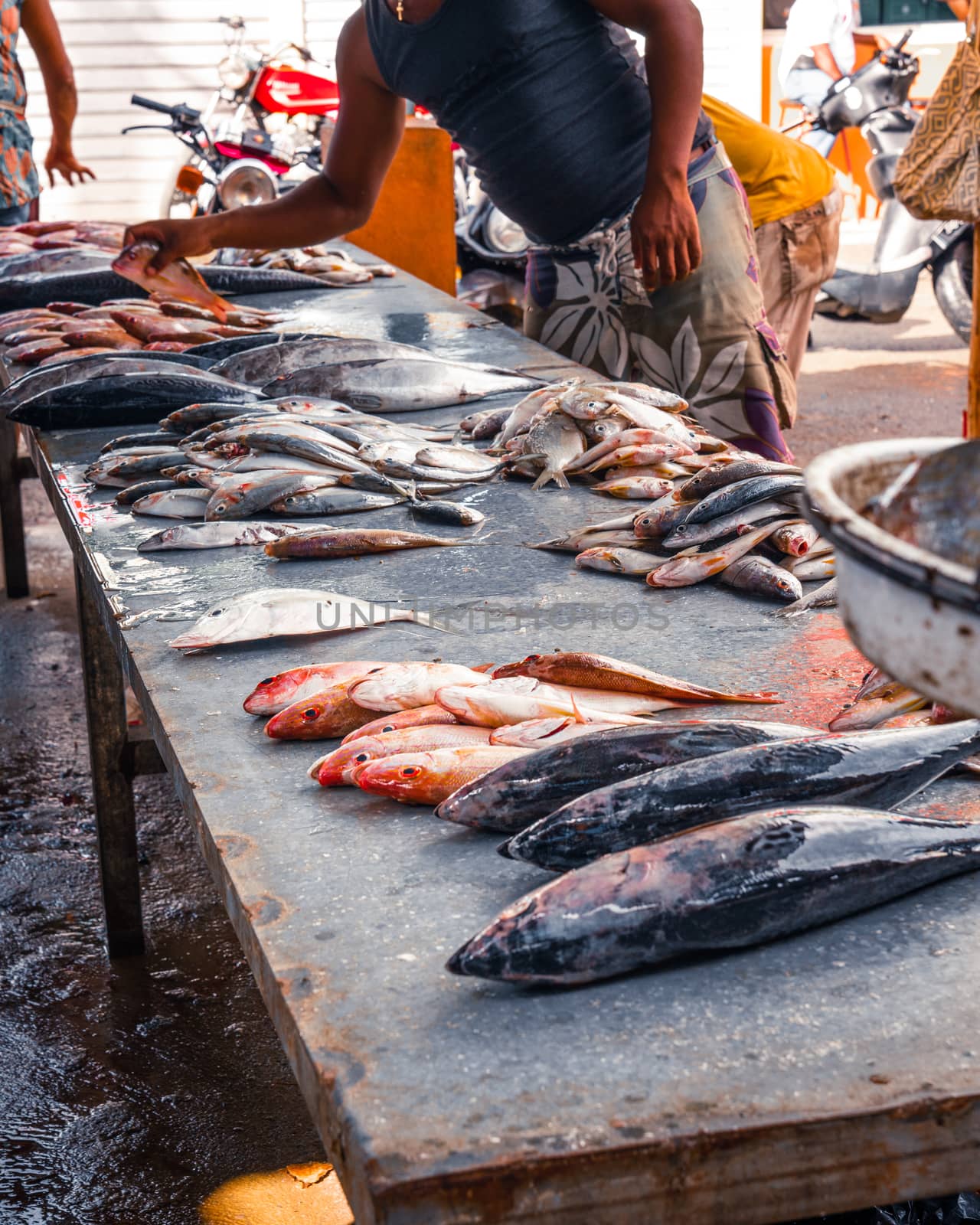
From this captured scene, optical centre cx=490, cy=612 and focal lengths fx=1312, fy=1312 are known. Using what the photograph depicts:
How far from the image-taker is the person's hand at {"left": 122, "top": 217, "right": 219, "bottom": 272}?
4.09m

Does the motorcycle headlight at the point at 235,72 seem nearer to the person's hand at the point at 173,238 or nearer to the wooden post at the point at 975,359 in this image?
the person's hand at the point at 173,238

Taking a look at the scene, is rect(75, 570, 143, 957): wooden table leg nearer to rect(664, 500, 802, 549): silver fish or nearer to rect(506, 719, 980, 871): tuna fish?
rect(664, 500, 802, 549): silver fish

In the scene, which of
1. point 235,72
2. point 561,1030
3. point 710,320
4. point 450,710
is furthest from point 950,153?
point 235,72

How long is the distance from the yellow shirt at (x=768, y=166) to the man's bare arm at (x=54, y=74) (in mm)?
3667

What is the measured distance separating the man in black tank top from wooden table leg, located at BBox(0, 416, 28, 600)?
7.15ft

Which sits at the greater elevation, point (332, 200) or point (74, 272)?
point (332, 200)

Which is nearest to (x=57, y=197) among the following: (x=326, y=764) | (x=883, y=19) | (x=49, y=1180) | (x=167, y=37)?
(x=167, y=37)

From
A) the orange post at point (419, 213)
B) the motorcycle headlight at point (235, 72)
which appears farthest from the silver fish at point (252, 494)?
the motorcycle headlight at point (235, 72)

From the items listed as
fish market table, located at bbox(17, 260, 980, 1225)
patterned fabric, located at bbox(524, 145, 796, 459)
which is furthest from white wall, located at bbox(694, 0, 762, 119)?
fish market table, located at bbox(17, 260, 980, 1225)

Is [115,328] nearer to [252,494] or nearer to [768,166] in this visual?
[252,494]

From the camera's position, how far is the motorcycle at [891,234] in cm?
1020

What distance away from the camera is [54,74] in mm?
7051

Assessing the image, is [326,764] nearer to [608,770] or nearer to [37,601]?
[608,770]

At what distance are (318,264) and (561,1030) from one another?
5.05 m
